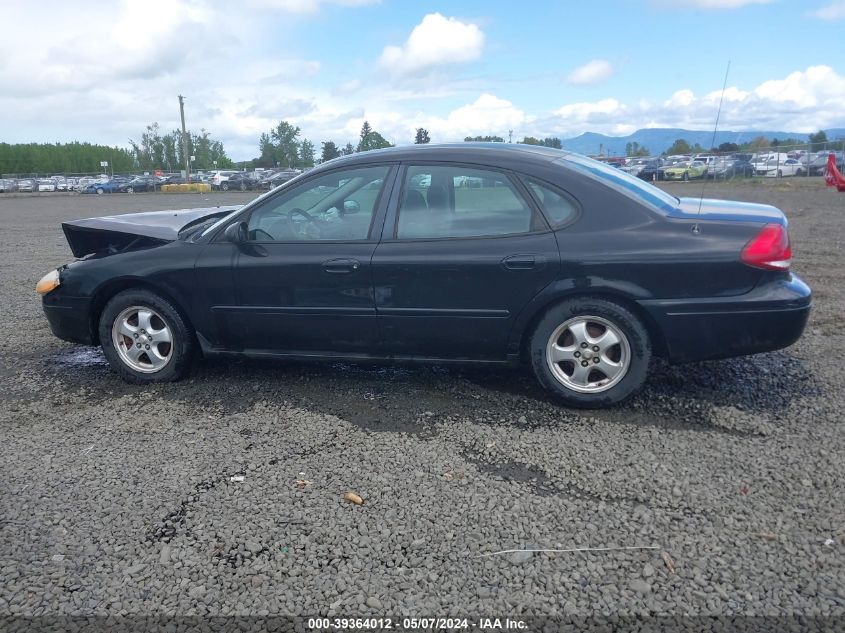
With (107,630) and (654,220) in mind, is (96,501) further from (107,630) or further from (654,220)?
(654,220)

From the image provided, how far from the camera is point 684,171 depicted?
42125mm

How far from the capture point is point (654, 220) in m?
4.17

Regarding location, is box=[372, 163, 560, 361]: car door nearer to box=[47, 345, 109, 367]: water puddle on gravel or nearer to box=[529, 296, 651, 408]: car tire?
box=[529, 296, 651, 408]: car tire

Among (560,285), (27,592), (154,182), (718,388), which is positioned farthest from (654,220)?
Result: (154,182)

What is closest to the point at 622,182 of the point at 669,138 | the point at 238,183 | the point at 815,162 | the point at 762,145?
the point at 815,162

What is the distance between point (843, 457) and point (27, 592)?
3.73 meters

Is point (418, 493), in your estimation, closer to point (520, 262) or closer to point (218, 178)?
point (520, 262)

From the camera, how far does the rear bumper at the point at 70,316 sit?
5047 millimetres

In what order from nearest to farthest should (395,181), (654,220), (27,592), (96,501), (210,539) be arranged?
(27,592)
(210,539)
(96,501)
(654,220)
(395,181)

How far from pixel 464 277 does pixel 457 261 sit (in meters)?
0.11

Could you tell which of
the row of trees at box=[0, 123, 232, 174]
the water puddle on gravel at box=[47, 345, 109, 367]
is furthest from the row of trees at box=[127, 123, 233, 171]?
the water puddle on gravel at box=[47, 345, 109, 367]

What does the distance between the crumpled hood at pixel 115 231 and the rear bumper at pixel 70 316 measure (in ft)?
1.39

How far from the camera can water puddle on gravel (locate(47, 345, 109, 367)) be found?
5.63m

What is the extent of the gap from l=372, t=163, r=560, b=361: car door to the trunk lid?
870 mm
